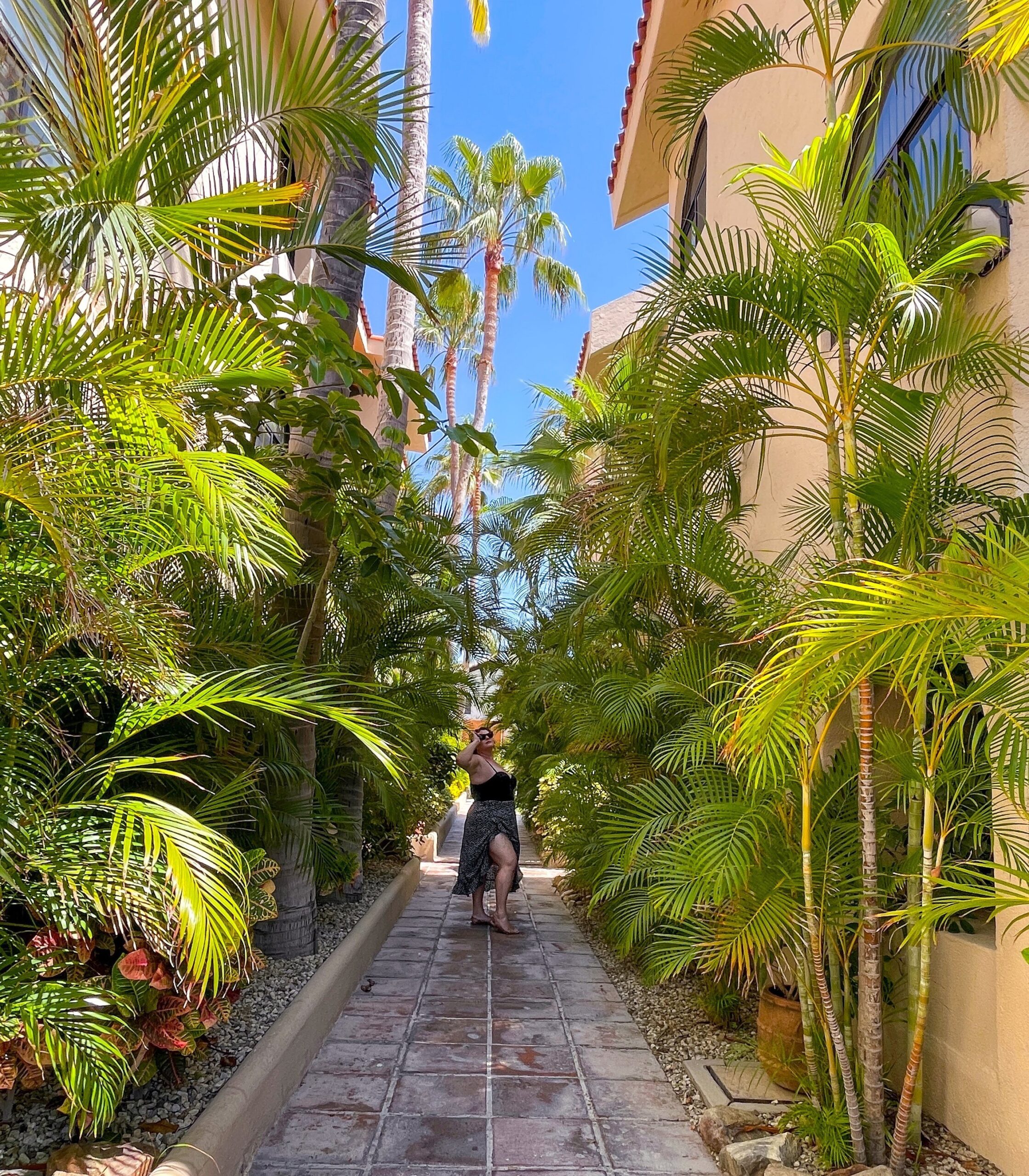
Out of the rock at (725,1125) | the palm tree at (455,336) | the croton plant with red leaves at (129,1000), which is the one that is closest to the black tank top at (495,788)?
the rock at (725,1125)

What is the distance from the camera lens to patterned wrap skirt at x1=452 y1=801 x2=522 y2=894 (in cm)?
740

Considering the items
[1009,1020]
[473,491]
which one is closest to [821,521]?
[1009,1020]

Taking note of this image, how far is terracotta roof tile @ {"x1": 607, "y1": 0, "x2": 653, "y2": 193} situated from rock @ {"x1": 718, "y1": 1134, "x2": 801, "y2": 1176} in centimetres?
962

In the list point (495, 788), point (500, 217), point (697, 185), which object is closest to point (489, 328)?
point (500, 217)

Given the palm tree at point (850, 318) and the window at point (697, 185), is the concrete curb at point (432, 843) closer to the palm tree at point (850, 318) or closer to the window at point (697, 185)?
the palm tree at point (850, 318)

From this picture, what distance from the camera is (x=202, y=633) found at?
149 inches

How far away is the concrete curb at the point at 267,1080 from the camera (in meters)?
2.82

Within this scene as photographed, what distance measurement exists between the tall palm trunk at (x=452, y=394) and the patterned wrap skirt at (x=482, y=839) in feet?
47.9

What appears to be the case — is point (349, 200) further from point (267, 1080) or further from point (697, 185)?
point (697, 185)

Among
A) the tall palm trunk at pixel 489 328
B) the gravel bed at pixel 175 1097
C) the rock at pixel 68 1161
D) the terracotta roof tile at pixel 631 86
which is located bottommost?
the gravel bed at pixel 175 1097

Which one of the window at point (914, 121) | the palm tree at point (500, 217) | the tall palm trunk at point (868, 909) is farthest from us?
the palm tree at point (500, 217)

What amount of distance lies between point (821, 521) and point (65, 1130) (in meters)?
3.58

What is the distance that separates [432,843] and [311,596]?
7029 mm

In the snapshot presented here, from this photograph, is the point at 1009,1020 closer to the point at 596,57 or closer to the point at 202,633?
the point at 202,633
